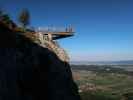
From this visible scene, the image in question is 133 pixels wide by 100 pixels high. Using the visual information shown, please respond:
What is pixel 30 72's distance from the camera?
26.0 m

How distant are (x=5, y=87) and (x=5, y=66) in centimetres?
170

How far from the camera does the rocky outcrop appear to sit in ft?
69.7

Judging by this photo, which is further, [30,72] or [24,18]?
[24,18]

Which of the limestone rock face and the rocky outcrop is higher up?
the limestone rock face

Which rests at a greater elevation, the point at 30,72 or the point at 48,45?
the point at 48,45

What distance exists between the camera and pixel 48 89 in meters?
29.2

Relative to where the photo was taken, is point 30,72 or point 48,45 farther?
point 48,45

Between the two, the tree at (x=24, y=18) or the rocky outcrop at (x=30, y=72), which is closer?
the rocky outcrop at (x=30, y=72)

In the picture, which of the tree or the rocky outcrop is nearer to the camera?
the rocky outcrop

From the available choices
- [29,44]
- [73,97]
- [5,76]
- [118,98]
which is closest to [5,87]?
[5,76]

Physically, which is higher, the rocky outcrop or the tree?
the tree

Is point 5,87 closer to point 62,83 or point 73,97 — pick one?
point 62,83

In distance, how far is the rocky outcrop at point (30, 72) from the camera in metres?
21.2

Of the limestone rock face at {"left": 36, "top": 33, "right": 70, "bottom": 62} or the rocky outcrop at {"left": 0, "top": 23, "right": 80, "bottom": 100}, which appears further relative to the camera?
the limestone rock face at {"left": 36, "top": 33, "right": 70, "bottom": 62}
